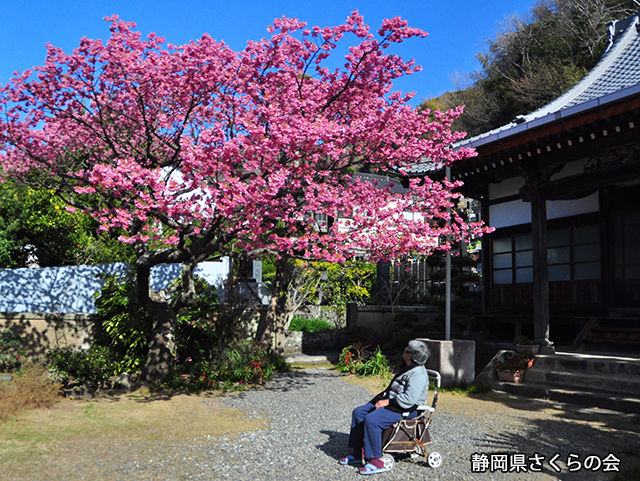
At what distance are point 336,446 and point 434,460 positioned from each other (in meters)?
1.38

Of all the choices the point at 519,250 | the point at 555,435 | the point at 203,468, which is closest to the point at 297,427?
the point at 203,468

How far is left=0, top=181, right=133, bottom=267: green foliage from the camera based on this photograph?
1559cm

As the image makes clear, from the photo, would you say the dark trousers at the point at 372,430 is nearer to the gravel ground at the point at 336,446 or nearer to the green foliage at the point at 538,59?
the gravel ground at the point at 336,446

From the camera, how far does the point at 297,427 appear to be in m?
7.32

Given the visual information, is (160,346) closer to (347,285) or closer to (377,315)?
(377,315)

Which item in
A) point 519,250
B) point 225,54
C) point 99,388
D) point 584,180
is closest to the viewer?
point 225,54

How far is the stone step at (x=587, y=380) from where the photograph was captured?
875cm

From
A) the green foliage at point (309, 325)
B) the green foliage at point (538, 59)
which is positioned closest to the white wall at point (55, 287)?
the green foliage at point (309, 325)

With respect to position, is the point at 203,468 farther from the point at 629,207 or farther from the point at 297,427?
the point at 629,207

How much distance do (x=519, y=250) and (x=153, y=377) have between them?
391 inches

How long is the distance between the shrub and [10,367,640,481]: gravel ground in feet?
7.54

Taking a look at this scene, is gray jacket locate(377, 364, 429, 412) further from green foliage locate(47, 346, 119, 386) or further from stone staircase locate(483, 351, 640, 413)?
green foliage locate(47, 346, 119, 386)

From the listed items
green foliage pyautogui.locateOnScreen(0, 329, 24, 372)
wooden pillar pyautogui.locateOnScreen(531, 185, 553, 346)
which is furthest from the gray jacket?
green foliage pyautogui.locateOnScreen(0, 329, 24, 372)

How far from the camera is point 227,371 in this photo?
35.0ft
